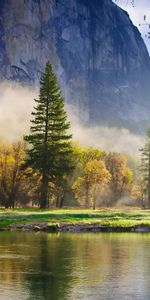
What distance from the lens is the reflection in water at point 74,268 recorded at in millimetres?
22219

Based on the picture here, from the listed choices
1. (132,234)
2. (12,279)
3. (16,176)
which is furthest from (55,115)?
(12,279)

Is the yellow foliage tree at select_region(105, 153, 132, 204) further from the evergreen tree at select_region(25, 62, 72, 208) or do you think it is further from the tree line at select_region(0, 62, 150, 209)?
the evergreen tree at select_region(25, 62, 72, 208)

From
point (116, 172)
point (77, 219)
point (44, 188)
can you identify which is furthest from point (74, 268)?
point (116, 172)

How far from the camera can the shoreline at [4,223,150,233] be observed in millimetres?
49375

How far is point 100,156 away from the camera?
125375mm

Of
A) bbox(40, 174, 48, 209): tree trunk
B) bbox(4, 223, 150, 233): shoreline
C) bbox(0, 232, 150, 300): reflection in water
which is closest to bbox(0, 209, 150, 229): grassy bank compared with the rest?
bbox(4, 223, 150, 233): shoreline

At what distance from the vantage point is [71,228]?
165 ft

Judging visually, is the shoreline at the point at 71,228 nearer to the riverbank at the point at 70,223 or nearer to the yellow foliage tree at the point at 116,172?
the riverbank at the point at 70,223

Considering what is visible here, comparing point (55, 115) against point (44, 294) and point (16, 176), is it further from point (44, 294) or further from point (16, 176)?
point (44, 294)

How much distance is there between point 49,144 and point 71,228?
78.5 feet

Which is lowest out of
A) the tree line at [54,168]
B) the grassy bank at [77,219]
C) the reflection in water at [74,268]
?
the reflection in water at [74,268]

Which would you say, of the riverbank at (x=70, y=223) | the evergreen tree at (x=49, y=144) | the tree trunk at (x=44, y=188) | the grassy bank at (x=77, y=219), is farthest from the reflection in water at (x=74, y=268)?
the evergreen tree at (x=49, y=144)

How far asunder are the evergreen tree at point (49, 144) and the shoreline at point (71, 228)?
2116 cm

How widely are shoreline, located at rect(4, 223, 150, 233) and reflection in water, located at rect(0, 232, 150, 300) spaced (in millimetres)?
6288
